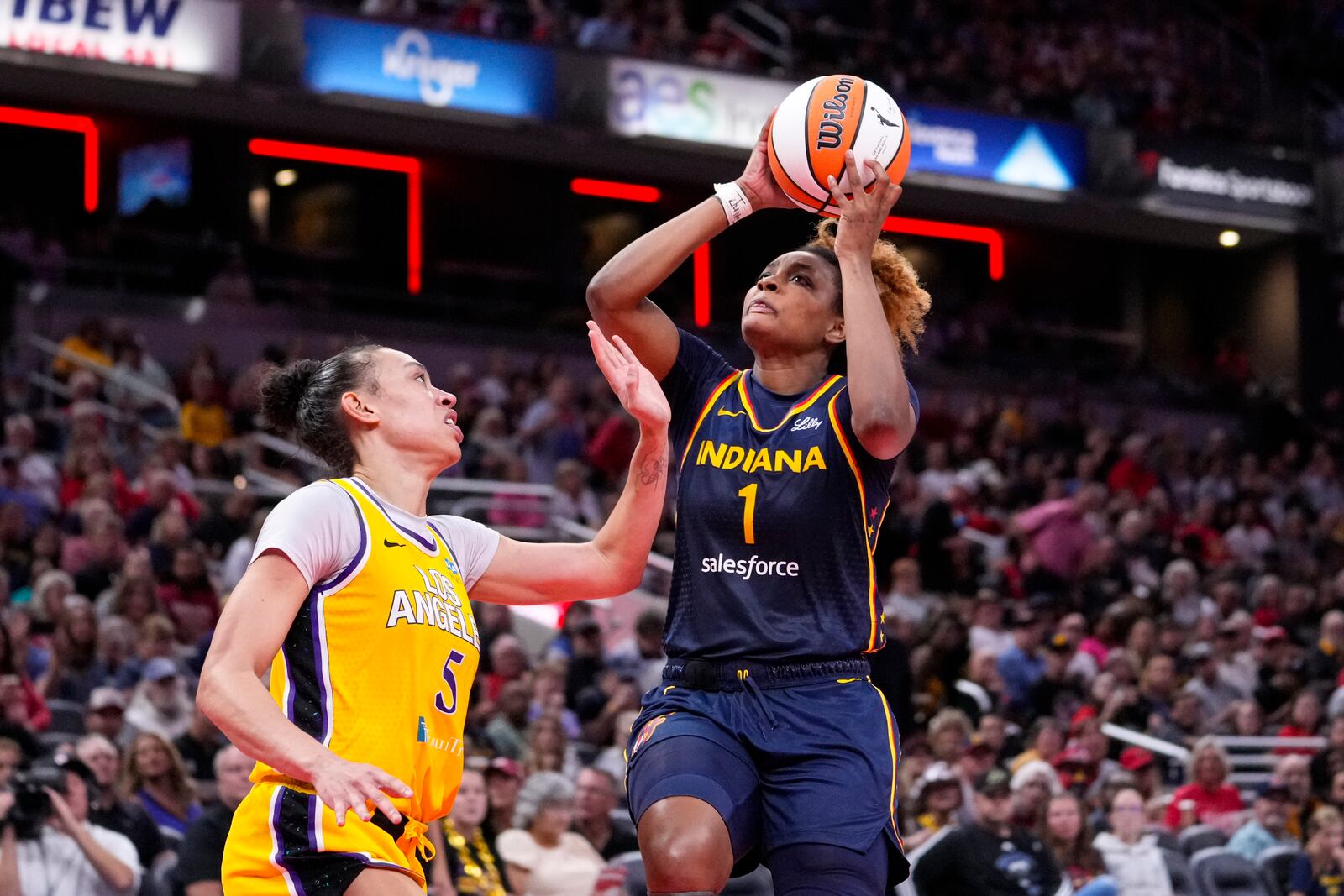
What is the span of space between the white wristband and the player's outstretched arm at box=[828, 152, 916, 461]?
0.26m

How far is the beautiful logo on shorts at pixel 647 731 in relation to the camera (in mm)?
4430

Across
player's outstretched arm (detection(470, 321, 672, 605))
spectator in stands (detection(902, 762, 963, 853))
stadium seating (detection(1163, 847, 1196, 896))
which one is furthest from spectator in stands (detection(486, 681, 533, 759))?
player's outstretched arm (detection(470, 321, 672, 605))

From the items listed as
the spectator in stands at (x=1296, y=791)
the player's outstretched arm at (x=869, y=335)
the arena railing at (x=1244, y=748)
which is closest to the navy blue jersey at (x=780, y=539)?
the player's outstretched arm at (x=869, y=335)

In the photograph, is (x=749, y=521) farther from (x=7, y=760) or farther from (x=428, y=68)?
(x=428, y=68)

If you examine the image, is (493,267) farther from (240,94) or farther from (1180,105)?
(1180,105)

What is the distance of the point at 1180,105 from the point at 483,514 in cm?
1313

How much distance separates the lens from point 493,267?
931 inches

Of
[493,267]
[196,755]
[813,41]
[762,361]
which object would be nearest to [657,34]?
[813,41]

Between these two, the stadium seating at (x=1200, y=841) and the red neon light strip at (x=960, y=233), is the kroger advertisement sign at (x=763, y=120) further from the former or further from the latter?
the stadium seating at (x=1200, y=841)

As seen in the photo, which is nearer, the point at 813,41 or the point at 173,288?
the point at 173,288

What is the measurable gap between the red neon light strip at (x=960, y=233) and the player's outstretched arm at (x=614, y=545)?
2018 centimetres

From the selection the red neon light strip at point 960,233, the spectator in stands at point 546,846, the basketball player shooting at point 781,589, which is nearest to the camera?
the basketball player shooting at point 781,589

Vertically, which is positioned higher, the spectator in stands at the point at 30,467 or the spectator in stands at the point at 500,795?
the spectator in stands at the point at 30,467

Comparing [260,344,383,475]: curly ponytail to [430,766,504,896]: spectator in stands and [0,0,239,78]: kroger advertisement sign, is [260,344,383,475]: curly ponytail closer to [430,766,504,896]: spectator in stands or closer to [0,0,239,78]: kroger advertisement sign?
[430,766,504,896]: spectator in stands
